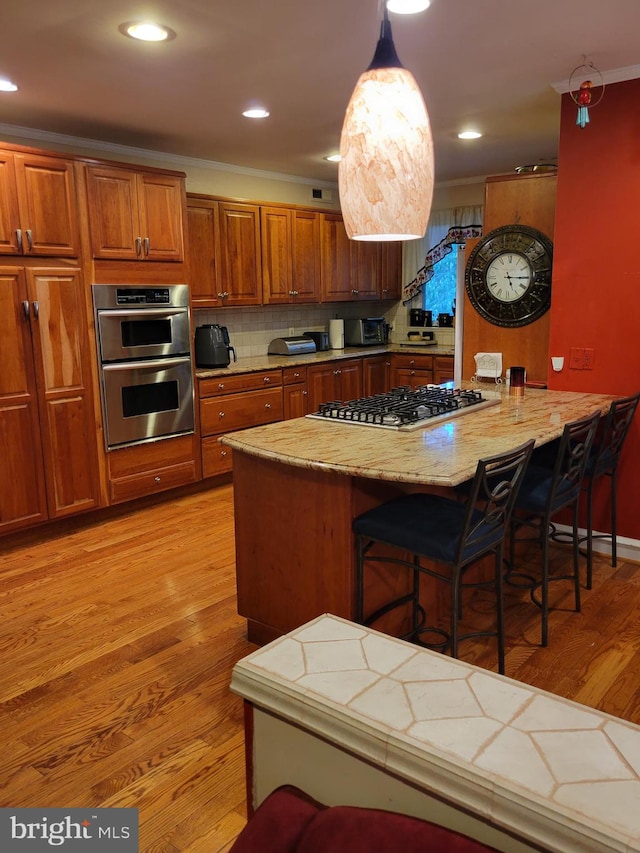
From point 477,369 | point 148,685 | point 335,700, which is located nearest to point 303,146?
point 477,369

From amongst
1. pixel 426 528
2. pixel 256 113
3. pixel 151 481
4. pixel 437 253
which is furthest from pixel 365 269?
pixel 426 528

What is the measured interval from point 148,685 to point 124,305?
2.54m

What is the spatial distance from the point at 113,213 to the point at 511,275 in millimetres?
2523

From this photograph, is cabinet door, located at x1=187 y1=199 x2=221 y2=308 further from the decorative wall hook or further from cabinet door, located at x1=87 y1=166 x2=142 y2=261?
the decorative wall hook

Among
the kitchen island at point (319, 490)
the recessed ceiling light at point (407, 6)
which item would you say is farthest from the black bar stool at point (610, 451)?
the recessed ceiling light at point (407, 6)

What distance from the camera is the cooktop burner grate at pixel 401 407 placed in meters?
2.90

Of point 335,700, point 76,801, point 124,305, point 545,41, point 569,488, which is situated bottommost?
point 76,801

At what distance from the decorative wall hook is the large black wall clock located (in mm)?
794

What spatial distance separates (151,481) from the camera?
181 inches

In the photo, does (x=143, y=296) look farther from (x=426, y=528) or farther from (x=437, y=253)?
(x=437, y=253)

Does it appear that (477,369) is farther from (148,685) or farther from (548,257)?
(148,685)

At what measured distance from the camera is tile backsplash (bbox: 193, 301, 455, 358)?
229 inches

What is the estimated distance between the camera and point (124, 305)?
168 inches

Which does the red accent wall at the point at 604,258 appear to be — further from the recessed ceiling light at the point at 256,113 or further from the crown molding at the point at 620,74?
the recessed ceiling light at the point at 256,113
